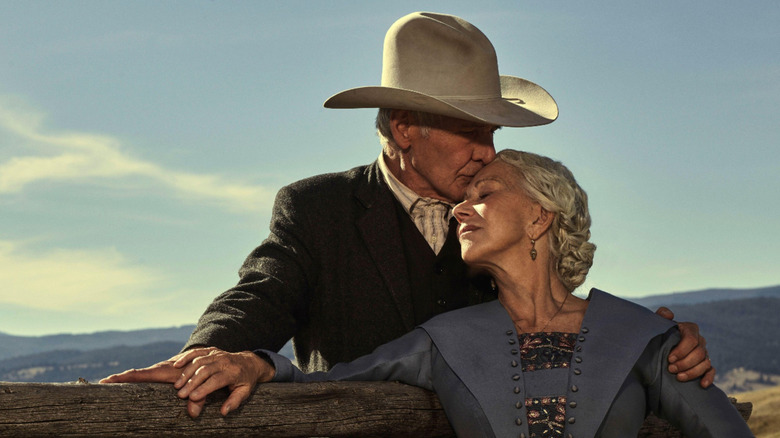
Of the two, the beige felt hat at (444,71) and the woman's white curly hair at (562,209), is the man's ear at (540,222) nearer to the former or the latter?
the woman's white curly hair at (562,209)

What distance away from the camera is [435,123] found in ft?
14.0

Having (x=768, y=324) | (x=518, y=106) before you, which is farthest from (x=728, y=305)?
(x=518, y=106)

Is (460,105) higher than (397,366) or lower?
higher

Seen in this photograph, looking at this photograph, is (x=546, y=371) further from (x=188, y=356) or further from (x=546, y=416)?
(x=188, y=356)

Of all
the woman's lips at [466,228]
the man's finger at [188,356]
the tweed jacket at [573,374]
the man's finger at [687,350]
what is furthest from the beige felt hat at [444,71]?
the man's finger at [188,356]

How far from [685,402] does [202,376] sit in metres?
1.83

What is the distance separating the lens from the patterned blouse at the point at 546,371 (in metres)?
3.21

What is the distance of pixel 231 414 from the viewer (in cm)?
292

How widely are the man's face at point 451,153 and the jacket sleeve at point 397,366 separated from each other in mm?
976

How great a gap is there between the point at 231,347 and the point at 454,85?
1.76 metres

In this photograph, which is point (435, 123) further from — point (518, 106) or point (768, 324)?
point (768, 324)

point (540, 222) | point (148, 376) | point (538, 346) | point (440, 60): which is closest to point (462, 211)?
point (540, 222)

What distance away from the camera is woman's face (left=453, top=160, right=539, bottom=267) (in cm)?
347

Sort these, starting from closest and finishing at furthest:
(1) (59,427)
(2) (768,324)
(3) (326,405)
Answer: (1) (59,427) < (3) (326,405) < (2) (768,324)
